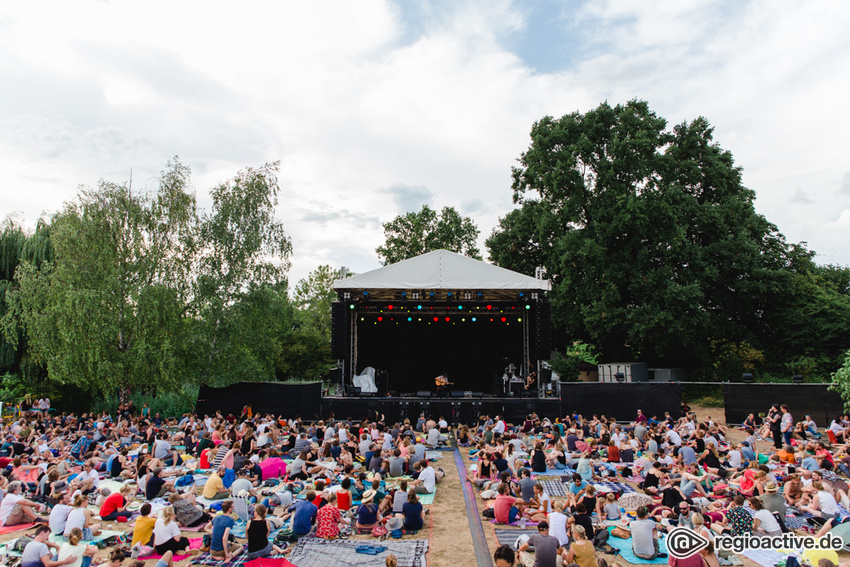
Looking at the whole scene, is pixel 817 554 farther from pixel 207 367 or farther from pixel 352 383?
pixel 207 367

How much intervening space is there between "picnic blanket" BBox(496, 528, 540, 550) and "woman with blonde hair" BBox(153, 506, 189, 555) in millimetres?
4461

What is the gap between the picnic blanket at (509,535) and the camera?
25.1 feet

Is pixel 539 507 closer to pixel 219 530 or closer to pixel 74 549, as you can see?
pixel 219 530

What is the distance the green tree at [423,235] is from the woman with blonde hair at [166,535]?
30.6 m

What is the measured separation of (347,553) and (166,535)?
2.39 meters

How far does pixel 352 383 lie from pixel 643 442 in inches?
406

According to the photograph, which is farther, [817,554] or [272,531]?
[272,531]

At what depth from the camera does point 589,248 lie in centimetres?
2361

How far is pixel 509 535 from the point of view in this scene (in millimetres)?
7922

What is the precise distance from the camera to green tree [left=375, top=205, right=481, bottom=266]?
37594 mm

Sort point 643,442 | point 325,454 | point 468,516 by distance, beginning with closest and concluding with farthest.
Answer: point 468,516
point 325,454
point 643,442

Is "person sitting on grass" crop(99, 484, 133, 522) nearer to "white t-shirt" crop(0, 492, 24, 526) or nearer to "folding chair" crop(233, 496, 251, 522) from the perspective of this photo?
"white t-shirt" crop(0, 492, 24, 526)

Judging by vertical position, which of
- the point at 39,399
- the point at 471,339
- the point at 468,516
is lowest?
the point at 468,516

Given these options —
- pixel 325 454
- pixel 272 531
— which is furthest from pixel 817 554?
pixel 325 454
